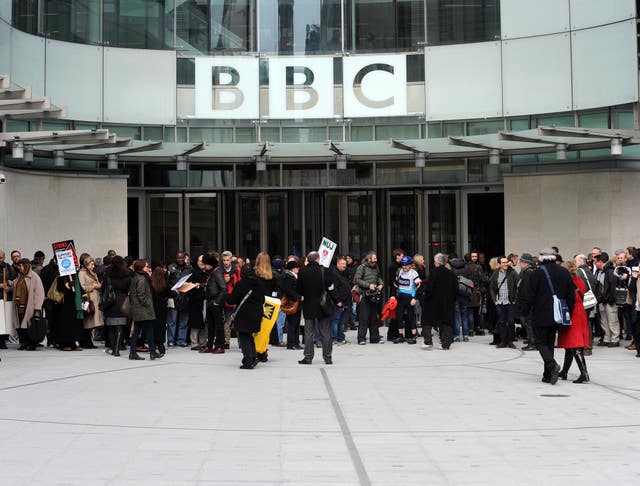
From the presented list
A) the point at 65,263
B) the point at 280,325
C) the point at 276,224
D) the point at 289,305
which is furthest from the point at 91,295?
the point at 276,224

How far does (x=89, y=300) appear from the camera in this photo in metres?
19.0

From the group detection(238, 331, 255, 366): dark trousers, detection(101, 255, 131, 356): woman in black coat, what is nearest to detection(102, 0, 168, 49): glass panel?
detection(101, 255, 131, 356): woman in black coat

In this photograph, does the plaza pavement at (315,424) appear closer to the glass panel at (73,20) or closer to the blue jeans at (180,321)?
the blue jeans at (180,321)

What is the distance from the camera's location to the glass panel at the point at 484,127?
26.7 metres

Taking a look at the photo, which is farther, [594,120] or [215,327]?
[594,120]

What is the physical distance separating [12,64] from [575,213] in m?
13.9

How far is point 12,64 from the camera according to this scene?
2458 cm

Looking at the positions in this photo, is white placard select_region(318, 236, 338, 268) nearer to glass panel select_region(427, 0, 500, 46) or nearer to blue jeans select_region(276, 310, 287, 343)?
blue jeans select_region(276, 310, 287, 343)

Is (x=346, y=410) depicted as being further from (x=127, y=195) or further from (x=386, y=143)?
(x=127, y=195)

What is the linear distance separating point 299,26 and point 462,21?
14.1 feet

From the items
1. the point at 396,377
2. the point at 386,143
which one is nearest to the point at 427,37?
the point at 386,143

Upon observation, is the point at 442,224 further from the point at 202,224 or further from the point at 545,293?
the point at 545,293

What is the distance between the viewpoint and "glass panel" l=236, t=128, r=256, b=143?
90.2 ft

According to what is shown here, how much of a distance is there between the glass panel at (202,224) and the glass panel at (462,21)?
23.9ft
